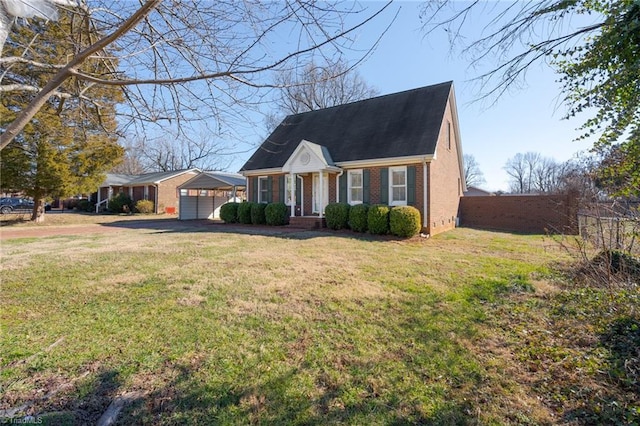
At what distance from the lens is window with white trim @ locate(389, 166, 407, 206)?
12.7 m

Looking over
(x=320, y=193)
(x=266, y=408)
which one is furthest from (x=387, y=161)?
(x=266, y=408)

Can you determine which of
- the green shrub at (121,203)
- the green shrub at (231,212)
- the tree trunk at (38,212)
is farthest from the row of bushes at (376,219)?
the green shrub at (121,203)

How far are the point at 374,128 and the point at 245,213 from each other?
8.10 meters

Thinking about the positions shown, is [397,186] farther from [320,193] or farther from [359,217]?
[320,193]

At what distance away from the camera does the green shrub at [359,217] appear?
11938 millimetres

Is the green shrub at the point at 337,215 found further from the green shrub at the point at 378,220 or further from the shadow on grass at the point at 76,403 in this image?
the shadow on grass at the point at 76,403

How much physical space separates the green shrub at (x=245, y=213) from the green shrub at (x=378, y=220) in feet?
24.0

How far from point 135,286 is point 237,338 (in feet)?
9.09

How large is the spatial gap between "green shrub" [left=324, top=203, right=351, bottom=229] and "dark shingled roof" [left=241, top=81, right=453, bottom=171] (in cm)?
260

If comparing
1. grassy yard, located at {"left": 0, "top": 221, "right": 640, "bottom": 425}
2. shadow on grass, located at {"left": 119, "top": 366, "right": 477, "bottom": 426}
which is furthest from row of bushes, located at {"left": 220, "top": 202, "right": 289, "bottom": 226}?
shadow on grass, located at {"left": 119, "top": 366, "right": 477, "bottom": 426}

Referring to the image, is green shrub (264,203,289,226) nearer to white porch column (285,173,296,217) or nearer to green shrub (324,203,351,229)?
white porch column (285,173,296,217)

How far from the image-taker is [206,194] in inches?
935

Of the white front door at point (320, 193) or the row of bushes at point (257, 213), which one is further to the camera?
the row of bushes at point (257, 213)

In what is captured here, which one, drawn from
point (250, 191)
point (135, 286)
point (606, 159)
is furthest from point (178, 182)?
point (606, 159)
